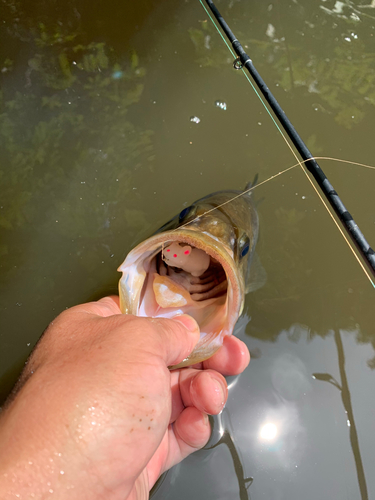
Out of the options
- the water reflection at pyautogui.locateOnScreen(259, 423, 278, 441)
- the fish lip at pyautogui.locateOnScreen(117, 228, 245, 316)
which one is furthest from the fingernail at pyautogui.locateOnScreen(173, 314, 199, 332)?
the water reflection at pyautogui.locateOnScreen(259, 423, 278, 441)

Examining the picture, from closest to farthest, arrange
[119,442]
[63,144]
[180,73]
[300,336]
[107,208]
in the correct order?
[119,442] → [300,336] → [107,208] → [63,144] → [180,73]

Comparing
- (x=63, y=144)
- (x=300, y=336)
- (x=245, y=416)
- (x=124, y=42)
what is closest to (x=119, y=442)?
(x=245, y=416)

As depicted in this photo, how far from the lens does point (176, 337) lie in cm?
95

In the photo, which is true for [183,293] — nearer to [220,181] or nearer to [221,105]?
[220,181]

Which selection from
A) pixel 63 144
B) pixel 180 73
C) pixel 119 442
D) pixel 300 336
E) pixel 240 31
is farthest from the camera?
pixel 240 31

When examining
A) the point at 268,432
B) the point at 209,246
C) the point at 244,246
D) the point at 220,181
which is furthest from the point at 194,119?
the point at 268,432

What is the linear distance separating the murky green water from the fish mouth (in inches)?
16.1

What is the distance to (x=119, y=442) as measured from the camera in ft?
2.40

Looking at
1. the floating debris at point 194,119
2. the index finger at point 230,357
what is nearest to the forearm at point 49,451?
the index finger at point 230,357

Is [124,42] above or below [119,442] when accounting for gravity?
above

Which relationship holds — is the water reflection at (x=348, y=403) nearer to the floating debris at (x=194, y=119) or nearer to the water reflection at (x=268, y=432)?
the water reflection at (x=268, y=432)

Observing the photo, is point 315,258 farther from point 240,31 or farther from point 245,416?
point 240,31

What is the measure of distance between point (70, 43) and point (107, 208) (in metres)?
1.23

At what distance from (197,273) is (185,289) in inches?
3.2
